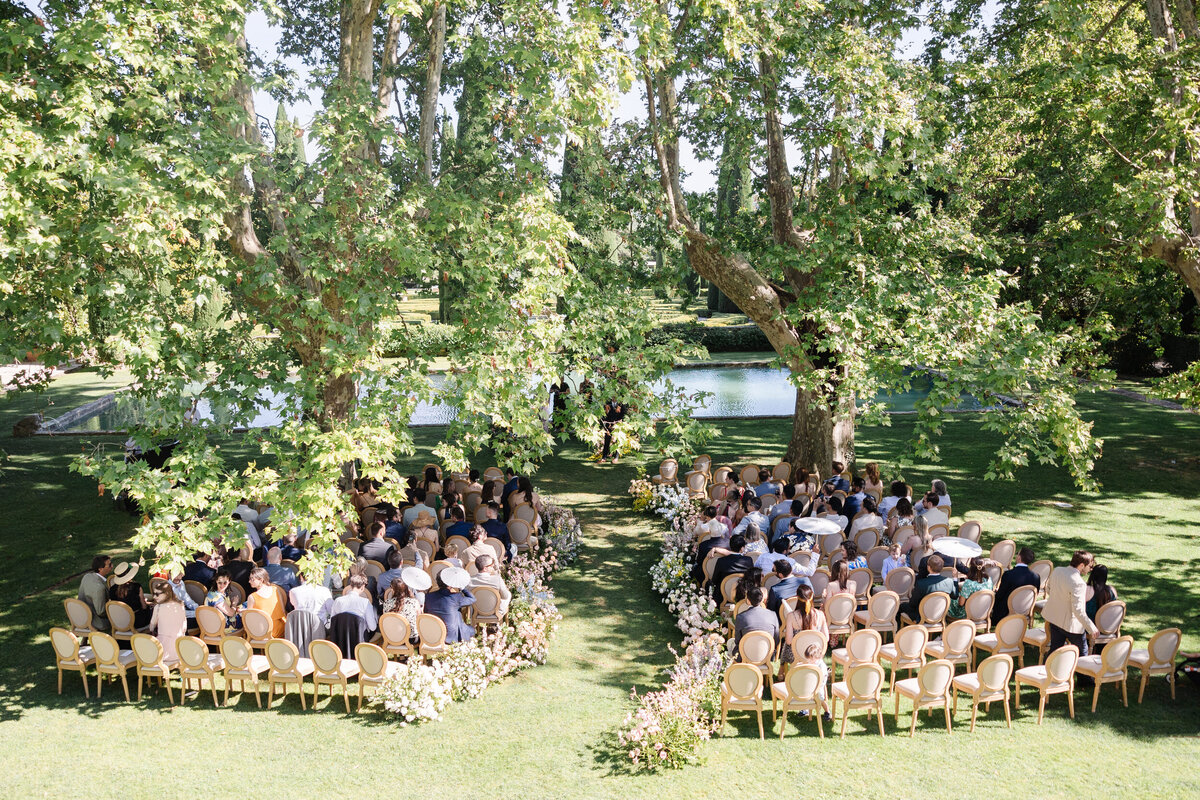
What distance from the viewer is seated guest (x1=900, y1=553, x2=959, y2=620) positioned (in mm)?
9742

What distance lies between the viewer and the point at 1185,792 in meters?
7.23

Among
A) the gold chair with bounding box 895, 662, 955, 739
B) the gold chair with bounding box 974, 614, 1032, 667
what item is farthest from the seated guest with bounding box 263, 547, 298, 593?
the gold chair with bounding box 974, 614, 1032, 667

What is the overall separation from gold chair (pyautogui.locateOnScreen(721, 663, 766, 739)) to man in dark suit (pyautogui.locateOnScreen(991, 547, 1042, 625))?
11.2 feet

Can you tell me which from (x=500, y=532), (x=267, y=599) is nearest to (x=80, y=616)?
(x=267, y=599)

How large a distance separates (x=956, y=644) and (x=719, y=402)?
2133 cm

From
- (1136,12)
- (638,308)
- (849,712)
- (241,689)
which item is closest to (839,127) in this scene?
(638,308)

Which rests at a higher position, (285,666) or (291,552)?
(291,552)

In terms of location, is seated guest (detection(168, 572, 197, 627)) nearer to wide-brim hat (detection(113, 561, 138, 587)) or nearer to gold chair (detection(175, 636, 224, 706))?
wide-brim hat (detection(113, 561, 138, 587))

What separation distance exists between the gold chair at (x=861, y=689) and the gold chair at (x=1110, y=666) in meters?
2.21

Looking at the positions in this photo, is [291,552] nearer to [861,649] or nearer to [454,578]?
[454,578]

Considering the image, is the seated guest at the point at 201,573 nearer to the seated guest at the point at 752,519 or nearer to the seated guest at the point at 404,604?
the seated guest at the point at 404,604

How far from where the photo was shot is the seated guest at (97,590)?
9.55 metres

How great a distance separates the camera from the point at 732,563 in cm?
1045

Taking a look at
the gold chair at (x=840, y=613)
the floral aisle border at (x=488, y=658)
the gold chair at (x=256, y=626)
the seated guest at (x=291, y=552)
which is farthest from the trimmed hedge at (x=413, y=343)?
the gold chair at (x=840, y=613)
